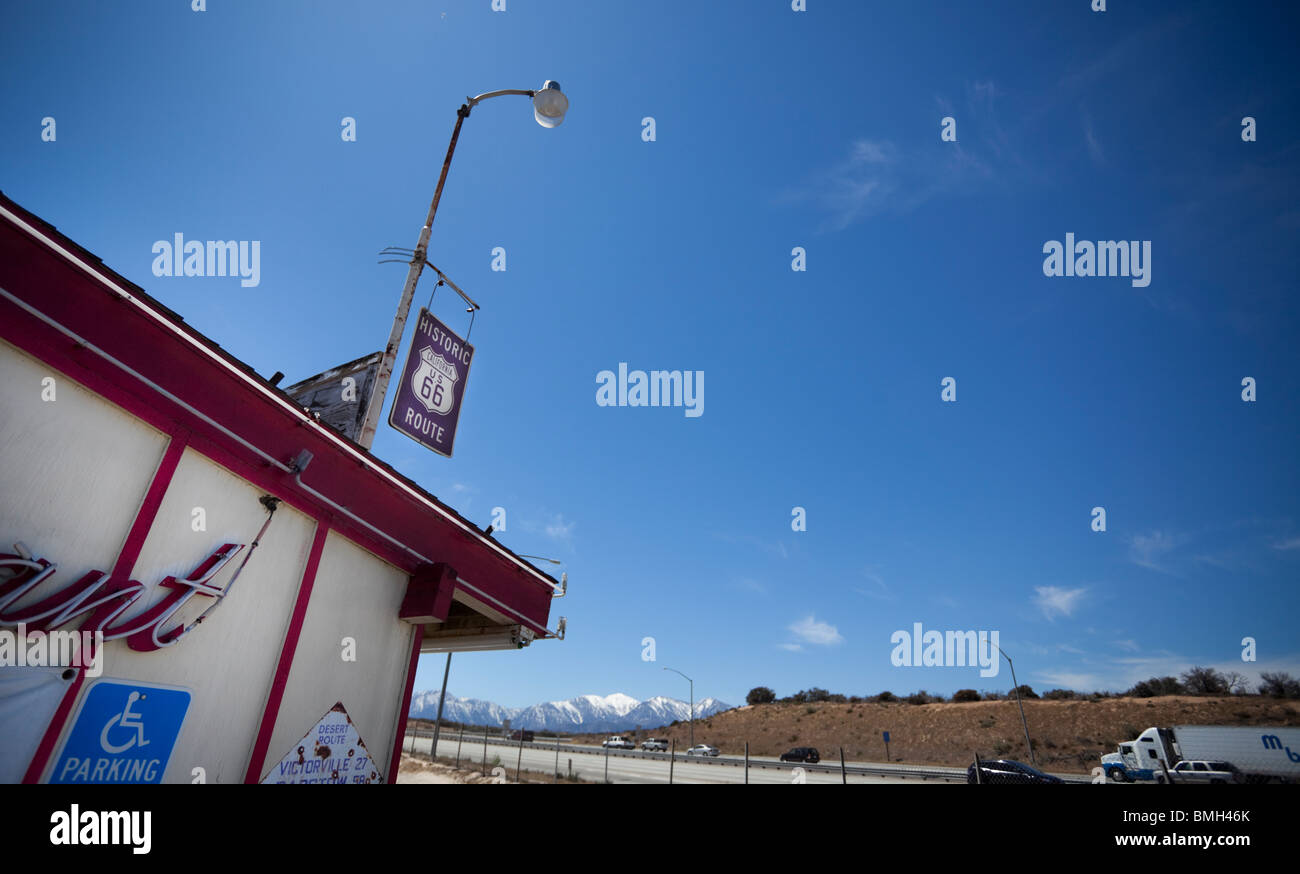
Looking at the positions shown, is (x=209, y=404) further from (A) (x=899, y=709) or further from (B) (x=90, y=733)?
(A) (x=899, y=709)

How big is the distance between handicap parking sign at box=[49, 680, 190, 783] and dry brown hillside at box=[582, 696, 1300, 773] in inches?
2255

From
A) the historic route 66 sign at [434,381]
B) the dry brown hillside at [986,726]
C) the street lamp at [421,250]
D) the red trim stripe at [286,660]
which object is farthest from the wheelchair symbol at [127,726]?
the dry brown hillside at [986,726]

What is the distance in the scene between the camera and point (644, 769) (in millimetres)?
40719

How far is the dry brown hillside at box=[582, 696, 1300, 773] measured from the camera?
175 ft

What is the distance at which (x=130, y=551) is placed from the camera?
616cm

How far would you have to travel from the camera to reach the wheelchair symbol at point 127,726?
5.81m

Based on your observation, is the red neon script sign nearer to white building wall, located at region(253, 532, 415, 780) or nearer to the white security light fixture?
white building wall, located at region(253, 532, 415, 780)

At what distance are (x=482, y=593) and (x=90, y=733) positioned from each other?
5.44 metres

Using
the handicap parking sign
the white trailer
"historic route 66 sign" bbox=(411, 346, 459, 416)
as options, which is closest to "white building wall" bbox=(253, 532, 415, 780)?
the handicap parking sign

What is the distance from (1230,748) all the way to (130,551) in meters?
46.3

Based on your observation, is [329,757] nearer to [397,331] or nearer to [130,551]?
[130,551]

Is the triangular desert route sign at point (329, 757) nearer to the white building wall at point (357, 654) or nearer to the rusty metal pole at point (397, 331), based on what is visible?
the white building wall at point (357, 654)

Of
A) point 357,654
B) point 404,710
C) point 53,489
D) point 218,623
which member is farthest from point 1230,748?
point 53,489

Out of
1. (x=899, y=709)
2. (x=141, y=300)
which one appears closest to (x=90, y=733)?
(x=141, y=300)
